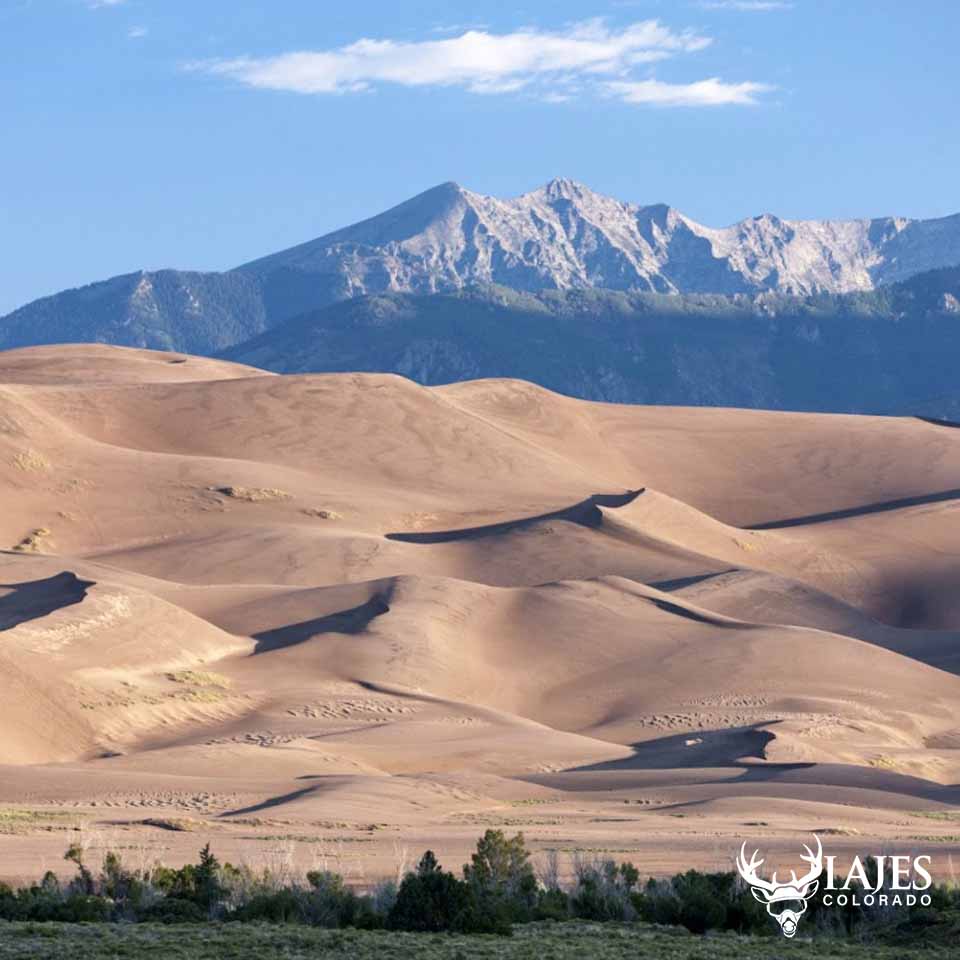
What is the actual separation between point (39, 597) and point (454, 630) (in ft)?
30.2

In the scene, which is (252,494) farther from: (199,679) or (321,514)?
(199,679)

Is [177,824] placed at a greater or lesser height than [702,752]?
lesser

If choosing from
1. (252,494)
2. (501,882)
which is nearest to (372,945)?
(501,882)

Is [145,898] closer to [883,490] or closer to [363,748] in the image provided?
[363,748]

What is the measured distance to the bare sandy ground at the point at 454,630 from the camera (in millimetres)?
25031

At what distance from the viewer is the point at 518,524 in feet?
195

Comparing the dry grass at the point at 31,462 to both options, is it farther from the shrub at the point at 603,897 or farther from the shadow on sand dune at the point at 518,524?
the shrub at the point at 603,897

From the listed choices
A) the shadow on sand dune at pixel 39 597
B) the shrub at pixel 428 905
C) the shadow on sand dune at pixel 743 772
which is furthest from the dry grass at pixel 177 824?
the shadow on sand dune at pixel 39 597

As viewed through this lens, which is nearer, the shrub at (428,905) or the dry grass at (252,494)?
the shrub at (428,905)

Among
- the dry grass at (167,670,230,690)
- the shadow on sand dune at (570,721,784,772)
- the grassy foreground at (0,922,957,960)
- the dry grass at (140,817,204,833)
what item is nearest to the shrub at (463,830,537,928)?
the grassy foreground at (0,922,957,960)

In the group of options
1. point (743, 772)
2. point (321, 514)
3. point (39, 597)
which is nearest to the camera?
point (743, 772)

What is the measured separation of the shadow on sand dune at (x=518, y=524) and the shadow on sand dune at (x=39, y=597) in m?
16.6

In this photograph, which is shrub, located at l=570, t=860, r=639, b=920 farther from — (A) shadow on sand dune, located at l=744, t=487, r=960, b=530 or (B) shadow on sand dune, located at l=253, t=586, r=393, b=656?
(A) shadow on sand dune, located at l=744, t=487, r=960, b=530

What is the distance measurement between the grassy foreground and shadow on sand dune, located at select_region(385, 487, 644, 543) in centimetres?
4316
